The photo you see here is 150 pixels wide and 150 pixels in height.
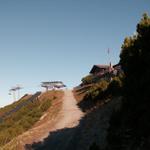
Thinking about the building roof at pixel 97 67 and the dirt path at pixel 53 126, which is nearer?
the dirt path at pixel 53 126

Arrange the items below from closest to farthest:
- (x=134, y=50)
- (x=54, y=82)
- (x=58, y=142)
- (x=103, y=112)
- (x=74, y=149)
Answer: (x=134, y=50)
(x=74, y=149)
(x=58, y=142)
(x=103, y=112)
(x=54, y=82)

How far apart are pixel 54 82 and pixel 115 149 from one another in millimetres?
91871

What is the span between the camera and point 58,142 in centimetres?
2961

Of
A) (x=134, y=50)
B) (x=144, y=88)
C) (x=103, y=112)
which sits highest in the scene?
(x=134, y=50)

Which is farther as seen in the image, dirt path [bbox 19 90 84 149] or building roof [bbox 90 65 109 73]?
building roof [bbox 90 65 109 73]

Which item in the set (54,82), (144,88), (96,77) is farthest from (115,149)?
(54,82)

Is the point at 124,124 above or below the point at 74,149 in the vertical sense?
above

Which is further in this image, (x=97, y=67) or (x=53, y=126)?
(x=97, y=67)

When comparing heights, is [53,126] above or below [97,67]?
below

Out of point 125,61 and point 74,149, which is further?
point 74,149

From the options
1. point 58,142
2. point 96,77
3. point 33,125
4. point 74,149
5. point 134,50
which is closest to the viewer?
point 134,50

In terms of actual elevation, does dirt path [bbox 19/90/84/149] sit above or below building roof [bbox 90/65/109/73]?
below

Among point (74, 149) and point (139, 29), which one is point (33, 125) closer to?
point (74, 149)

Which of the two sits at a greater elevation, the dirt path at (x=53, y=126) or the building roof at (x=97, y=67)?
the building roof at (x=97, y=67)
